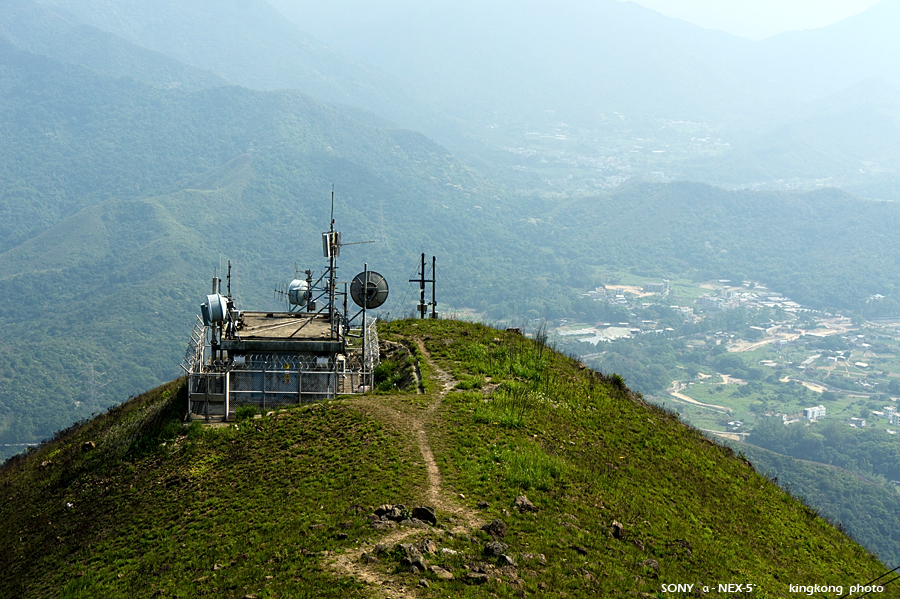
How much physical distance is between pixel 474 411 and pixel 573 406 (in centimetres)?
454

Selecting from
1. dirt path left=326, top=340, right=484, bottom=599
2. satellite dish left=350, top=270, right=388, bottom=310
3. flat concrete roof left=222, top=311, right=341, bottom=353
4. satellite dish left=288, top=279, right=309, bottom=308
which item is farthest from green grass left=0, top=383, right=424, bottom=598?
satellite dish left=288, top=279, right=309, bottom=308

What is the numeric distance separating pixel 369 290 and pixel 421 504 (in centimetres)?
1666

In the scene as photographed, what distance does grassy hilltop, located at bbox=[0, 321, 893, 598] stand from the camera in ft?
57.6

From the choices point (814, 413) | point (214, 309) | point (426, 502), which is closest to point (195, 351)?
point (214, 309)

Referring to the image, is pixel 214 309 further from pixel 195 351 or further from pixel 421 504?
pixel 421 504

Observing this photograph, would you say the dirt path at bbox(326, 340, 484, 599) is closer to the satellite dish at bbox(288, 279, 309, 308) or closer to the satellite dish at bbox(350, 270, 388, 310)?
the satellite dish at bbox(350, 270, 388, 310)

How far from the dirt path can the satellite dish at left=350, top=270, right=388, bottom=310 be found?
6017 millimetres

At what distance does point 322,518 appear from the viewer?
19344 mm

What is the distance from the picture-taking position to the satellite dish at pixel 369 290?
34719 millimetres

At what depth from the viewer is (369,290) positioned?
115 ft

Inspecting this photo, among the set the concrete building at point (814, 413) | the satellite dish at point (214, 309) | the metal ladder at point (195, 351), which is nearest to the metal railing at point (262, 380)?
the metal ladder at point (195, 351)

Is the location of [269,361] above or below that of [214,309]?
below

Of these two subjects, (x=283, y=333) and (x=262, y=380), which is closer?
(x=262, y=380)

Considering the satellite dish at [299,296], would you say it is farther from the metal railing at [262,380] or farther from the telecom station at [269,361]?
the metal railing at [262,380]
